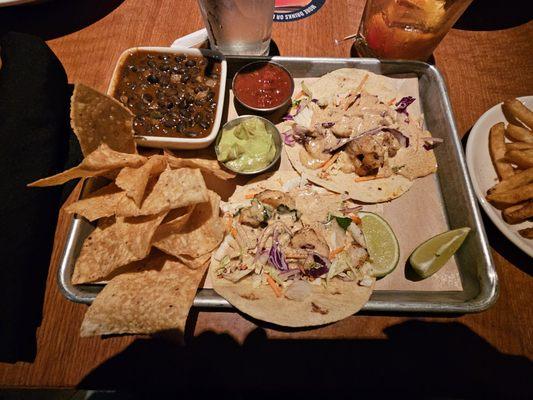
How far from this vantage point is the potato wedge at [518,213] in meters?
1.84

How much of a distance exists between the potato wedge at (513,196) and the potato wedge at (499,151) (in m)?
0.17

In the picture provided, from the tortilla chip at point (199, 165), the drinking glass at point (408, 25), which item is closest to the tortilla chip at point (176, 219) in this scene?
the tortilla chip at point (199, 165)

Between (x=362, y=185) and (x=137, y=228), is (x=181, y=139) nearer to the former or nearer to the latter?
(x=137, y=228)

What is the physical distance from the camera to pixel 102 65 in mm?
2709

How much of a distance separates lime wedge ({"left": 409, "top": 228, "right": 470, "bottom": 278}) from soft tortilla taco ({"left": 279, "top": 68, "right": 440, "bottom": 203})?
1.41 ft

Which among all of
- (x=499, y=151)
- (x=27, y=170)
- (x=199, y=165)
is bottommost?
(x=499, y=151)

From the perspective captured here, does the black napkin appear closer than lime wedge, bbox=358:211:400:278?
Yes

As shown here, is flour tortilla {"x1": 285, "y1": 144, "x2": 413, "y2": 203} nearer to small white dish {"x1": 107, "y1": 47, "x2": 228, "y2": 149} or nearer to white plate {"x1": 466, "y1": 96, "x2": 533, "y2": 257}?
white plate {"x1": 466, "y1": 96, "x2": 533, "y2": 257}

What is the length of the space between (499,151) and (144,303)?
7.87ft

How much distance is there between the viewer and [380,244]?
1965mm

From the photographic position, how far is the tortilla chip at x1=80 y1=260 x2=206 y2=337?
157 centimetres

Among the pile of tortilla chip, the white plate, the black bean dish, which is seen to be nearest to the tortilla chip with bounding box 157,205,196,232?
the pile of tortilla chip

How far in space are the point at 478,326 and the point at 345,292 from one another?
79cm

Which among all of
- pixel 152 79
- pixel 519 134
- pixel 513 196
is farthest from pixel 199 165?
pixel 519 134
